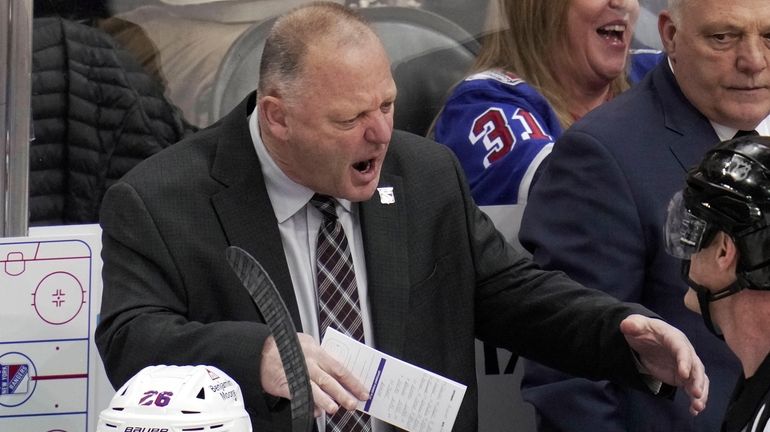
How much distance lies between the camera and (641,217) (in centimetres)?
423

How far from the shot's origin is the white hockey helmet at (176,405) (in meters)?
2.90

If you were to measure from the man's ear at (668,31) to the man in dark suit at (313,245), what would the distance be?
71cm

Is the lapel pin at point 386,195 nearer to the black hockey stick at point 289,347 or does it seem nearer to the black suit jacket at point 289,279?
the black suit jacket at point 289,279

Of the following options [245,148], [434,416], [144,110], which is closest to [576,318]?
[434,416]

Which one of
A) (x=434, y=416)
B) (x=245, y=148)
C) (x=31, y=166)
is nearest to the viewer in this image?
(x=434, y=416)

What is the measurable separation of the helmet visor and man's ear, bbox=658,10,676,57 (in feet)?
3.01

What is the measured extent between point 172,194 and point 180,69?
4.23 feet

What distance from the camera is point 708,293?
11.6ft

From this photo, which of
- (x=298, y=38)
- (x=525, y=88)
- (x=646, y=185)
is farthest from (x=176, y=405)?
(x=525, y=88)

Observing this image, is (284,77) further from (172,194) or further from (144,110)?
(144,110)

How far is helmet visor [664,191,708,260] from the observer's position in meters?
3.49

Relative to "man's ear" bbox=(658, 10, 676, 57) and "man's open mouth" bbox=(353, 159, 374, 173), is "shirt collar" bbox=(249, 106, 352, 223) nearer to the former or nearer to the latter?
"man's open mouth" bbox=(353, 159, 374, 173)

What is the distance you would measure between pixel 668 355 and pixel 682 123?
30.5 inches

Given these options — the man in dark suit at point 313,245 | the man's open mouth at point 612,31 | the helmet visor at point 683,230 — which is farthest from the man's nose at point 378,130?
the man's open mouth at point 612,31
